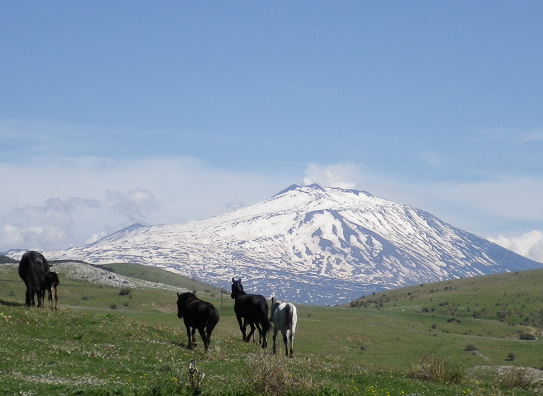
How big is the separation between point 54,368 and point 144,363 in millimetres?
3470

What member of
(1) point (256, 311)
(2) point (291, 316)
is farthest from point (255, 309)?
(2) point (291, 316)

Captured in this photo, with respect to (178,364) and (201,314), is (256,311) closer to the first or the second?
(201,314)

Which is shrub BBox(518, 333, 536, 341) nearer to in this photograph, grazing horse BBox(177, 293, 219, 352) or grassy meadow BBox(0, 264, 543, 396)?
grassy meadow BBox(0, 264, 543, 396)

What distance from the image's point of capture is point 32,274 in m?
35.9

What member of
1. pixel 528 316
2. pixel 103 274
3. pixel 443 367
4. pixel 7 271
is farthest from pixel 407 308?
pixel 443 367

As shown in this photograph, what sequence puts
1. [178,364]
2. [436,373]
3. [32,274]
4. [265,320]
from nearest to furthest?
[178,364]
[436,373]
[265,320]
[32,274]

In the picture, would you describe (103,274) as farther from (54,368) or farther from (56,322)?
(54,368)

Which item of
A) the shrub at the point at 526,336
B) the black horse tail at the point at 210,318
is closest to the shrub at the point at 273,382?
the black horse tail at the point at 210,318

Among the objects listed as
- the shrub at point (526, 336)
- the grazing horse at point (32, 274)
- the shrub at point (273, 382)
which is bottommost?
the shrub at point (526, 336)

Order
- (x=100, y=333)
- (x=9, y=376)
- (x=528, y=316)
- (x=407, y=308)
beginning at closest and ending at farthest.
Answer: (x=9, y=376) → (x=100, y=333) → (x=528, y=316) → (x=407, y=308)

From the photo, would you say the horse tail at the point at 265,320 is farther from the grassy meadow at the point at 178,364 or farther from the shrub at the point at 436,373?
the shrub at the point at 436,373

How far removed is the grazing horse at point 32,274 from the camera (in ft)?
118

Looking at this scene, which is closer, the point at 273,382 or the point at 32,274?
the point at 273,382

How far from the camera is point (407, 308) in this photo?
128m
